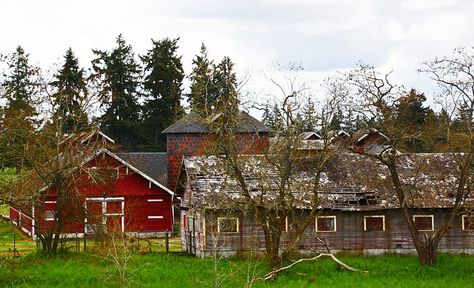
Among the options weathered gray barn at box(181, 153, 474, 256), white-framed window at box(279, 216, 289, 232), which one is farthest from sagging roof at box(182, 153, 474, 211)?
white-framed window at box(279, 216, 289, 232)

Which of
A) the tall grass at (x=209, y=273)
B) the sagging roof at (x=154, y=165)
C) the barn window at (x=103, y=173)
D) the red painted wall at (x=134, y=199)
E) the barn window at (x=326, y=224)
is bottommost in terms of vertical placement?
the tall grass at (x=209, y=273)

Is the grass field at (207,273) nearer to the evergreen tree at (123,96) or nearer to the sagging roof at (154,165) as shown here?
the sagging roof at (154,165)

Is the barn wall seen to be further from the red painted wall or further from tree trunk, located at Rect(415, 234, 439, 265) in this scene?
the red painted wall

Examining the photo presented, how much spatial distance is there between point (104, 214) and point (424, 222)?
48.4 ft

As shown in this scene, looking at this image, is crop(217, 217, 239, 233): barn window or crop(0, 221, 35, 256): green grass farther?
crop(0, 221, 35, 256): green grass

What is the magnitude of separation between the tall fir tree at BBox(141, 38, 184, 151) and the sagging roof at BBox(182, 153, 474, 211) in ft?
119

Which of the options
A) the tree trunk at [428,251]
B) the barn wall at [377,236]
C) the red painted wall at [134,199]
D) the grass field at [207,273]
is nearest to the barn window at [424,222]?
the barn wall at [377,236]

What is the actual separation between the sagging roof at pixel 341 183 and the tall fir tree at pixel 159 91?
3631 cm

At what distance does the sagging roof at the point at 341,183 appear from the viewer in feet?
107

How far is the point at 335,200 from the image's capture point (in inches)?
1320

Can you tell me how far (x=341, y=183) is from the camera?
3459 cm

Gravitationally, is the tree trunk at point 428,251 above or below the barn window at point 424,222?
below

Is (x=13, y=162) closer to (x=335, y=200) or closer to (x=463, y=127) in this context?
(x=335, y=200)

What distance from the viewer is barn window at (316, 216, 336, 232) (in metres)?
33.6
